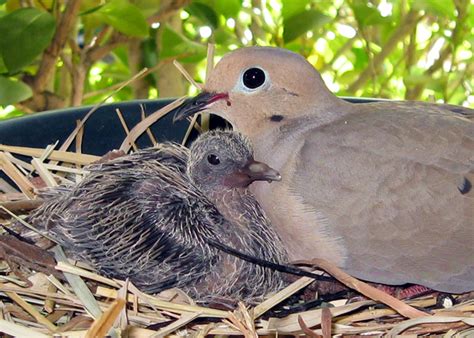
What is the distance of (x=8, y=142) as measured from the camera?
1.68 metres

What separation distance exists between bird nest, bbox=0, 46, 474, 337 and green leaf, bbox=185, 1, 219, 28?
30.8 inches

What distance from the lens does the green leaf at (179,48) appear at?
2096 mm

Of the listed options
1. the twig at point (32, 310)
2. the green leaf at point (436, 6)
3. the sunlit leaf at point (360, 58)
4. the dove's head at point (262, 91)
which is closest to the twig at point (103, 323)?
the twig at point (32, 310)

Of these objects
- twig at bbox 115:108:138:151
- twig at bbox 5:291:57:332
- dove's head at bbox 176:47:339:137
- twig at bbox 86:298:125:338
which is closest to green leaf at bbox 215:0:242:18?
twig at bbox 115:108:138:151

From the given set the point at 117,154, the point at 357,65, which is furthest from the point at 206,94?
the point at 357,65

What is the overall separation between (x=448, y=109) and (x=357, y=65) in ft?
3.93

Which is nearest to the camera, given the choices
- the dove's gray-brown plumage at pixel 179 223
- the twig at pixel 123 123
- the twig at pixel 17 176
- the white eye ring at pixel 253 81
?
the dove's gray-brown plumage at pixel 179 223

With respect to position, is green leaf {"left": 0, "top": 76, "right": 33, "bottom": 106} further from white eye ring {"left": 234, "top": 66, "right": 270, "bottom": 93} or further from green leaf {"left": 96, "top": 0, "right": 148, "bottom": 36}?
white eye ring {"left": 234, "top": 66, "right": 270, "bottom": 93}

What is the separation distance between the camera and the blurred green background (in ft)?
6.09

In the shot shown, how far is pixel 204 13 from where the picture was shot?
2.13 meters

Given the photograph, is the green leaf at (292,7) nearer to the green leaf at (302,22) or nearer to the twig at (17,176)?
the green leaf at (302,22)

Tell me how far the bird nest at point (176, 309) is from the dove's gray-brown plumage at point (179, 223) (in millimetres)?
32

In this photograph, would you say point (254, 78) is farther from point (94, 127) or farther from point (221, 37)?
point (221, 37)

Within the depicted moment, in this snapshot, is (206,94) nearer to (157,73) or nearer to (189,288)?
(189,288)
